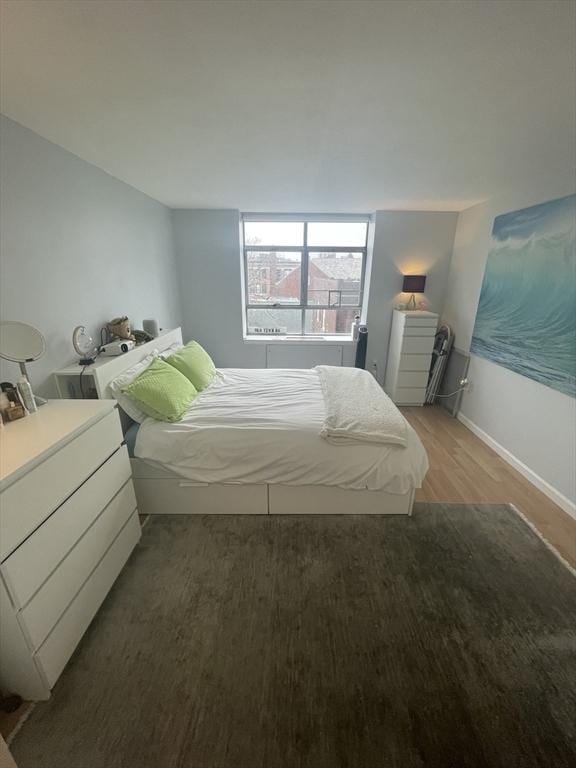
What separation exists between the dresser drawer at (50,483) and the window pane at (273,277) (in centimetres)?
320

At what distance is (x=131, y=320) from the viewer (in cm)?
282

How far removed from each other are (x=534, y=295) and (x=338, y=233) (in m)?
2.50

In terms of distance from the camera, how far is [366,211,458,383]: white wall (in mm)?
3799

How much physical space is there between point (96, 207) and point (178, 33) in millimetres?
1673

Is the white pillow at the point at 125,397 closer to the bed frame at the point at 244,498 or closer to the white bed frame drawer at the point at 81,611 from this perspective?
the bed frame at the point at 244,498

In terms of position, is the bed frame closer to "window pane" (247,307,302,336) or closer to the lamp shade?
"window pane" (247,307,302,336)

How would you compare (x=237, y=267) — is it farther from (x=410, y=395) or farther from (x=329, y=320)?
(x=410, y=395)

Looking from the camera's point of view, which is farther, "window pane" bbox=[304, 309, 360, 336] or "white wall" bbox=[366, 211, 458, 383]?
"window pane" bbox=[304, 309, 360, 336]

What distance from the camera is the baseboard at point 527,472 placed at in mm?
2191

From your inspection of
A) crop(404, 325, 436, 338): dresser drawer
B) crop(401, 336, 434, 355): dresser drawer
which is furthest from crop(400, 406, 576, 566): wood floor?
crop(404, 325, 436, 338): dresser drawer

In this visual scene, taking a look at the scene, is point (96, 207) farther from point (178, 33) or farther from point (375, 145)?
point (375, 145)

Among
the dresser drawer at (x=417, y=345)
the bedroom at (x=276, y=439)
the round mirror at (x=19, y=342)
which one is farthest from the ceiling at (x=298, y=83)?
the dresser drawer at (x=417, y=345)

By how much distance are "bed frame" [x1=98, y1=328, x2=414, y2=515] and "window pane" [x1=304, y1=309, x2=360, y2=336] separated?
2.92 m

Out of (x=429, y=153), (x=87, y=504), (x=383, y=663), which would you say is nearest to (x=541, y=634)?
(x=383, y=663)
